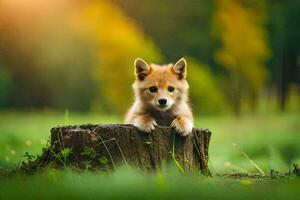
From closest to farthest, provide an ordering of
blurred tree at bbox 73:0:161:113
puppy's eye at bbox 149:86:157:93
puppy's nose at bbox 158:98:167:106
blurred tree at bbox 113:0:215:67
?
1. puppy's nose at bbox 158:98:167:106
2. puppy's eye at bbox 149:86:157:93
3. blurred tree at bbox 73:0:161:113
4. blurred tree at bbox 113:0:215:67

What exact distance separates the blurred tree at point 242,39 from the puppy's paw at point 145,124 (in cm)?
1142

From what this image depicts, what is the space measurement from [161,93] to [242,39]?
435 inches

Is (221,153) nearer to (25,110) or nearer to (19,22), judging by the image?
(25,110)

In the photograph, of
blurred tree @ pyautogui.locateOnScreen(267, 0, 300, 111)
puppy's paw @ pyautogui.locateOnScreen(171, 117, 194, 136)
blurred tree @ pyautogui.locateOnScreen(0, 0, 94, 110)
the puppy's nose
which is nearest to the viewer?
puppy's paw @ pyautogui.locateOnScreen(171, 117, 194, 136)

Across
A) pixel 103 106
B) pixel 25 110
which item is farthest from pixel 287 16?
pixel 25 110

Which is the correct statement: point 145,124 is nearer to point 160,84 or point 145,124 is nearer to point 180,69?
point 160,84

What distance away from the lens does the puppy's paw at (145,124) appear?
5.48m

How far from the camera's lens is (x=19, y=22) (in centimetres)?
1869

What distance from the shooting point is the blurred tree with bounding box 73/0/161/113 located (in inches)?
675

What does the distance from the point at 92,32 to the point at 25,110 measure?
7.67ft

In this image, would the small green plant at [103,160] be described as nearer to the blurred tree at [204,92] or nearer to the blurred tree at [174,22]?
the blurred tree at [204,92]

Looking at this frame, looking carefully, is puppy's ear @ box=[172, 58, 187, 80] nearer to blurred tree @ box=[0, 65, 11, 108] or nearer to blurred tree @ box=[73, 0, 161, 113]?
blurred tree @ box=[73, 0, 161, 113]

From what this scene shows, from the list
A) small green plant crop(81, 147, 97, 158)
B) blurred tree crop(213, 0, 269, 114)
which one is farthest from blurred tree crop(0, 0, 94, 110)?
small green plant crop(81, 147, 97, 158)

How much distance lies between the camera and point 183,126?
563 cm
